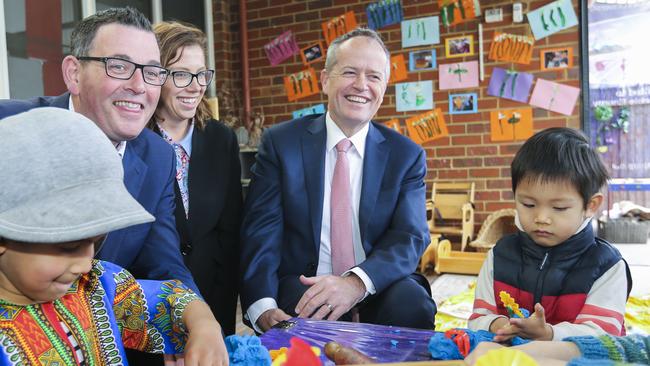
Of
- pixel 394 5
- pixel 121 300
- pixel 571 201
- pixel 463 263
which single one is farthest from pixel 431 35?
pixel 121 300

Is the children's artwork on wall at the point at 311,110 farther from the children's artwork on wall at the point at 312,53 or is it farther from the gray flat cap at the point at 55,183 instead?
the gray flat cap at the point at 55,183

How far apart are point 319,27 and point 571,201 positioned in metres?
3.64

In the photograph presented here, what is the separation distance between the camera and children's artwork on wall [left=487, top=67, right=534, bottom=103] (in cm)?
396

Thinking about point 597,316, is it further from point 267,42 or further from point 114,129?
point 267,42

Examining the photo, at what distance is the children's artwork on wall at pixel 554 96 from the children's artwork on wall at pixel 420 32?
2.83 feet

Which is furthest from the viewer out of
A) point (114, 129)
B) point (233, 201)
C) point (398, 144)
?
point (233, 201)

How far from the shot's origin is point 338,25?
4.44 metres

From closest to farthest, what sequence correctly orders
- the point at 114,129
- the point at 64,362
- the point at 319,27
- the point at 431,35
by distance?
the point at 64,362 → the point at 114,129 → the point at 431,35 → the point at 319,27

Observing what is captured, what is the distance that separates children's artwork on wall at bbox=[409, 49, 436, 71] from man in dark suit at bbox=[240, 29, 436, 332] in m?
2.48

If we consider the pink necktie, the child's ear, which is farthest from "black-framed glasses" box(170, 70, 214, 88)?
the child's ear

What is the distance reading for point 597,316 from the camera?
118 cm

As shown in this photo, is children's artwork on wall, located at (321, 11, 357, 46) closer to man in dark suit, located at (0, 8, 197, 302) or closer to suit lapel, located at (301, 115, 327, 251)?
suit lapel, located at (301, 115, 327, 251)

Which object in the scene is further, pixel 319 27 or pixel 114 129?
pixel 319 27

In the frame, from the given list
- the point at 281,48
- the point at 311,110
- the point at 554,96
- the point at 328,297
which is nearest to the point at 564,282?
the point at 328,297
